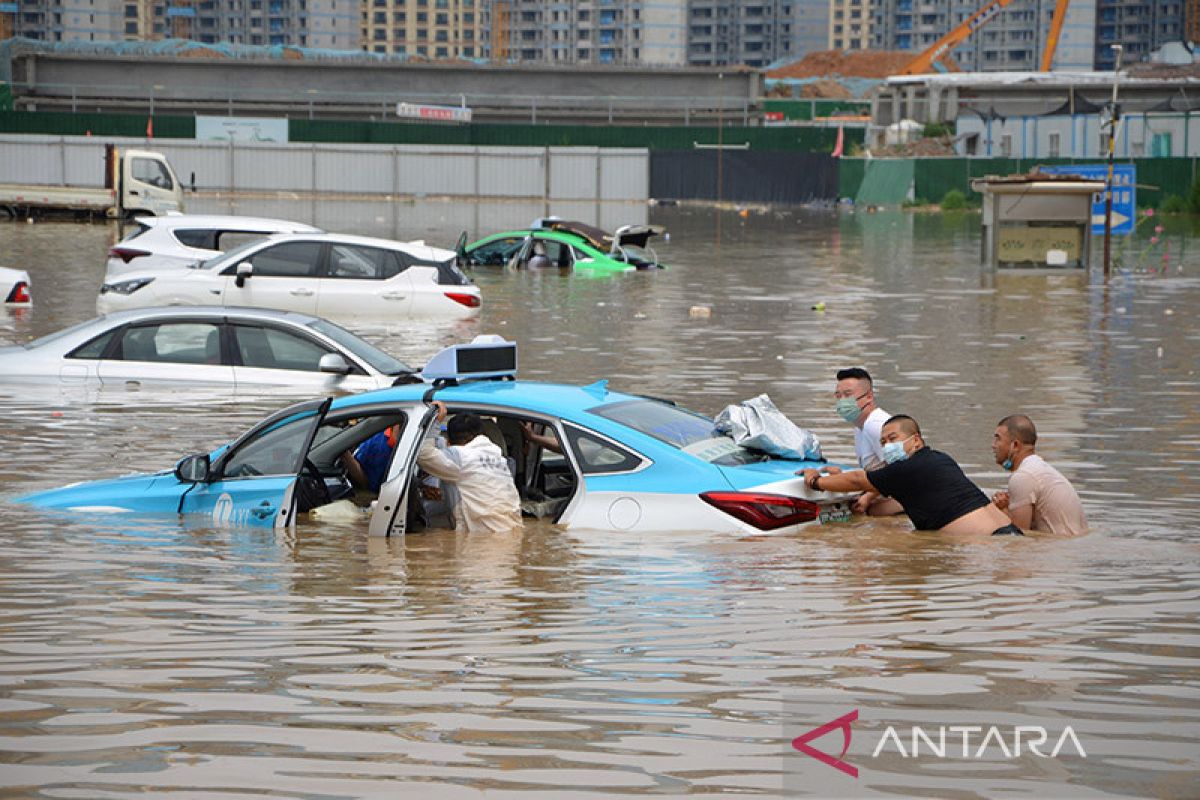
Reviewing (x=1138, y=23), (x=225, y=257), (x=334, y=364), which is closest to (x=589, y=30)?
(x=1138, y=23)

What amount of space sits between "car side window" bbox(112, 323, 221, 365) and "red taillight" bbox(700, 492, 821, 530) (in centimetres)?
771

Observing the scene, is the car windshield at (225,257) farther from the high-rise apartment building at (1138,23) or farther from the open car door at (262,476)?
the high-rise apartment building at (1138,23)

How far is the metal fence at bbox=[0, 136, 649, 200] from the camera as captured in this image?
223 ft

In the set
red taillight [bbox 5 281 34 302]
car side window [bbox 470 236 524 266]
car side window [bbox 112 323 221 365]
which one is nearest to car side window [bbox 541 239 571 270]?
car side window [bbox 470 236 524 266]

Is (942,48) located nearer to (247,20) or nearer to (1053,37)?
(1053,37)

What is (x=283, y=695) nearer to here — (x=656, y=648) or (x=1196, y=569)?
(x=656, y=648)

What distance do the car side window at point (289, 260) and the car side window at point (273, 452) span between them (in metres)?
13.8

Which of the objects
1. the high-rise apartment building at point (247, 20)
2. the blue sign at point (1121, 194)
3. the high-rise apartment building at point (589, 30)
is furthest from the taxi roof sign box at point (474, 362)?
the high-rise apartment building at point (247, 20)

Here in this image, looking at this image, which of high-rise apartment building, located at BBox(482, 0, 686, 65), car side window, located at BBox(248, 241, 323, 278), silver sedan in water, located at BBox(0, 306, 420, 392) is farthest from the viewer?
high-rise apartment building, located at BBox(482, 0, 686, 65)

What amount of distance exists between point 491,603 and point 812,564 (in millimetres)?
1818

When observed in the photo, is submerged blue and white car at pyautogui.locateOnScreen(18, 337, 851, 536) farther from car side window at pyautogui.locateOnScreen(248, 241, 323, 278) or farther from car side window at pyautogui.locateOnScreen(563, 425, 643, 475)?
car side window at pyautogui.locateOnScreen(248, 241, 323, 278)

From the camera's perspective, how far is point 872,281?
116 feet

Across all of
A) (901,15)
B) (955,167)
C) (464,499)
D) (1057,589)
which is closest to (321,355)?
(464,499)

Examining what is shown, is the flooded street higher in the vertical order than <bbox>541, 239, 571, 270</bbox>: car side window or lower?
lower
